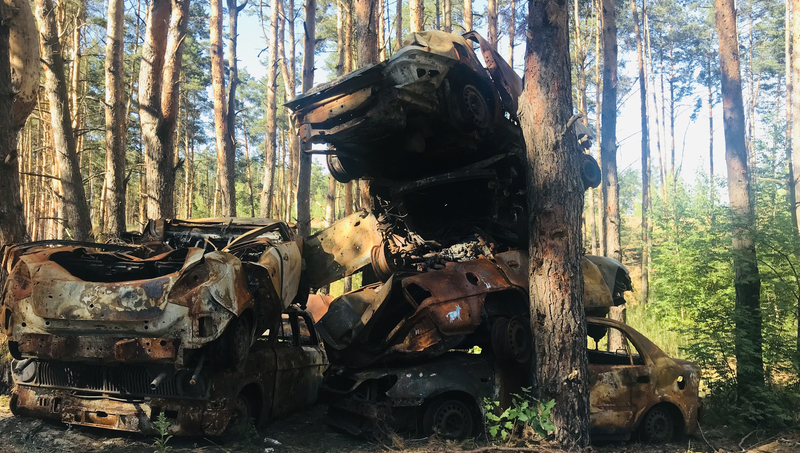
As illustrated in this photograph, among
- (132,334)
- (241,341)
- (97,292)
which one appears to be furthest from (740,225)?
(97,292)

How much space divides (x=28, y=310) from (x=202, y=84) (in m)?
32.6

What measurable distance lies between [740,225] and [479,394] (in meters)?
5.02

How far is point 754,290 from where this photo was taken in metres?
8.29

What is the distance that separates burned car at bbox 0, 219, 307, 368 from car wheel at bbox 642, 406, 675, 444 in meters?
4.77

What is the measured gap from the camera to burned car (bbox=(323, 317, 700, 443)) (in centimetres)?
614

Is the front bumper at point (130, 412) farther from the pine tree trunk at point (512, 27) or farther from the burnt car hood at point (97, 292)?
the pine tree trunk at point (512, 27)

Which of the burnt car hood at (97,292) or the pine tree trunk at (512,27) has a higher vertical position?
the pine tree trunk at (512,27)

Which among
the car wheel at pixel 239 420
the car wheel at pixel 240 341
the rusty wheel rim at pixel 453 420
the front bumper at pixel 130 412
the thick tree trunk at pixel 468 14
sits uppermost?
the thick tree trunk at pixel 468 14

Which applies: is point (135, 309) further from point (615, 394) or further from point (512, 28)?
point (512, 28)

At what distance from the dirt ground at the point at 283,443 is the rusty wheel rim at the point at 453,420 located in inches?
11.0

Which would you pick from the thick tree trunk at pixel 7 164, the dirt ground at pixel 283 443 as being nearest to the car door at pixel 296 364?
the dirt ground at pixel 283 443

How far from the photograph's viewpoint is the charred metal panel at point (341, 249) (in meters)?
8.43

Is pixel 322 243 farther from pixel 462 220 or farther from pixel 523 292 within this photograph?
pixel 523 292

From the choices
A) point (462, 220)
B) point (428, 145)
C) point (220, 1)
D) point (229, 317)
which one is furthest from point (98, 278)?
point (220, 1)
